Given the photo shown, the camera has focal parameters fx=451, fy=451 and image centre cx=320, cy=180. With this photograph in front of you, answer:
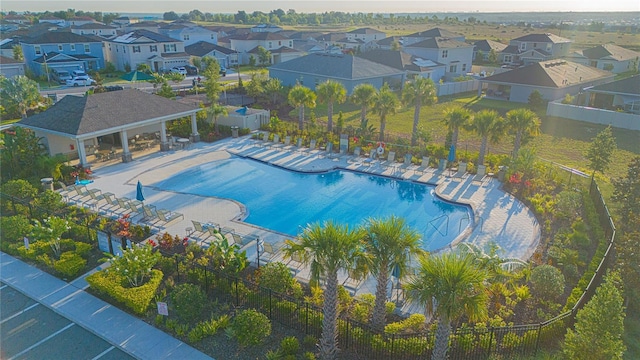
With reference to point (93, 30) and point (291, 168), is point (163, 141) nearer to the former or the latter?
point (291, 168)

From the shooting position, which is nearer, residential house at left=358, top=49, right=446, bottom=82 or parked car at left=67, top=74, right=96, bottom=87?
parked car at left=67, top=74, right=96, bottom=87

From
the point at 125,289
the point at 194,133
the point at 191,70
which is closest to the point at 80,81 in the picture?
the point at 191,70

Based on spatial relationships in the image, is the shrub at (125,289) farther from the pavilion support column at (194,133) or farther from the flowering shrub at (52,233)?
the pavilion support column at (194,133)

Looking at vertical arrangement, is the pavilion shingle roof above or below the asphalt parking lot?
above

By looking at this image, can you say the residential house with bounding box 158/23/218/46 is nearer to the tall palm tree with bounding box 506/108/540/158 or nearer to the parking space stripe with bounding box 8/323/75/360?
the tall palm tree with bounding box 506/108/540/158

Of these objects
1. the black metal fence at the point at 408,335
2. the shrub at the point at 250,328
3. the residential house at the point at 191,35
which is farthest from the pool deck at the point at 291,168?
the residential house at the point at 191,35

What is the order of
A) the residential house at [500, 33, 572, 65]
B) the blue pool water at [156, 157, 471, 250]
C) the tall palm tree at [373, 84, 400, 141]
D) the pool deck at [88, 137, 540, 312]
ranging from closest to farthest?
the pool deck at [88, 137, 540, 312] → the blue pool water at [156, 157, 471, 250] → the tall palm tree at [373, 84, 400, 141] → the residential house at [500, 33, 572, 65]

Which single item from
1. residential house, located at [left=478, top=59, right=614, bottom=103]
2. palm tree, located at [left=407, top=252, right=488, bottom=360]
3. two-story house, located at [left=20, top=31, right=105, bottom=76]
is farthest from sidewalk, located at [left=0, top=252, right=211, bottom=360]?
two-story house, located at [left=20, top=31, right=105, bottom=76]
